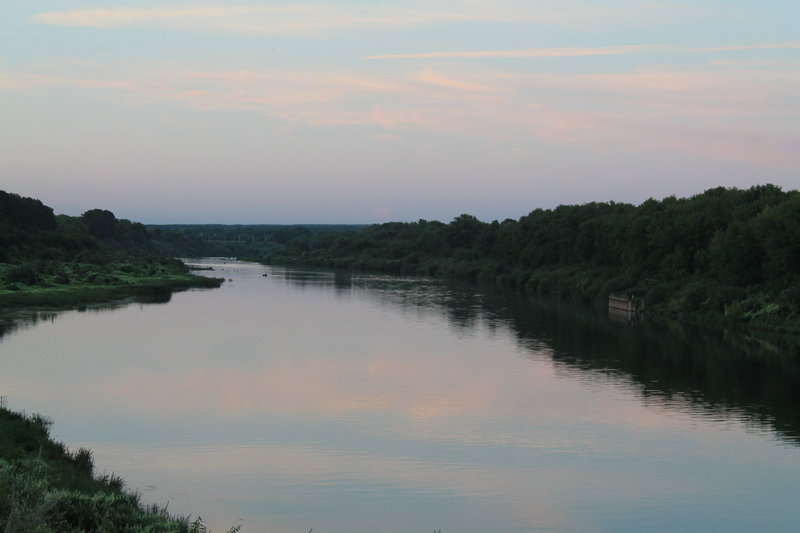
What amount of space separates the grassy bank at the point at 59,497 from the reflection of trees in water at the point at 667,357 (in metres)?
16.4

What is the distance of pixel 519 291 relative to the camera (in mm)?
80062

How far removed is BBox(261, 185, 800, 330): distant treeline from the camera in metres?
48.6

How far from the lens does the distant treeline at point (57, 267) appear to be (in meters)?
54.1

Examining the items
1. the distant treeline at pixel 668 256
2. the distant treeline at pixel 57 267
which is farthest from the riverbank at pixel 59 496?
the distant treeline at pixel 668 256

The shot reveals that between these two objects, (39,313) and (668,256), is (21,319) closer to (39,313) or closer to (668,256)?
(39,313)

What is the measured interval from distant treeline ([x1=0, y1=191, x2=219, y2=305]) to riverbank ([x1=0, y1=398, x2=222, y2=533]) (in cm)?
3497

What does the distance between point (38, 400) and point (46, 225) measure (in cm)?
7704

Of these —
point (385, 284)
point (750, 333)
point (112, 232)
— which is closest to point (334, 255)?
point (112, 232)

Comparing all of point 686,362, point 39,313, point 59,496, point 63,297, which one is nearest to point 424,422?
point 59,496

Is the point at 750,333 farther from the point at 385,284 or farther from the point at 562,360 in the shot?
the point at 385,284

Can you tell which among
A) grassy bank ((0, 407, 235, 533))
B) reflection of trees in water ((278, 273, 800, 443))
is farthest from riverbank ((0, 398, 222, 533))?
reflection of trees in water ((278, 273, 800, 443))

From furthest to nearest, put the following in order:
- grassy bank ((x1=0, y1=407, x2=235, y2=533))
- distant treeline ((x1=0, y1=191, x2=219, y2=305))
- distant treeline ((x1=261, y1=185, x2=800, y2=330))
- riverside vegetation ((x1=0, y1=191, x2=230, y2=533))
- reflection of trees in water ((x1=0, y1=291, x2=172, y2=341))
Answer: distant treeline ((x1=0, y1=191, x2=219, y2=305))
distant treeline ((x1=261, y1=185, x2=800, y2=330))
reflection of trees in water ((x1=0, y1=291, x2=172, y2=341))
riverside vegetation ((x1=0, y1=191, x2=230, y2=533))
grassy bank ((x1=0, y1=407, x2=235, y2=533))

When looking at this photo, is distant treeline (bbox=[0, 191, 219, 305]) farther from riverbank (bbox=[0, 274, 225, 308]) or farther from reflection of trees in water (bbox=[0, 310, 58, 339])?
reflection of trees in water (bbox=[0, 310, 58, 339])

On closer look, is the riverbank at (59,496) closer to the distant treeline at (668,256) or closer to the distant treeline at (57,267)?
the distant treeline at (57,267)
